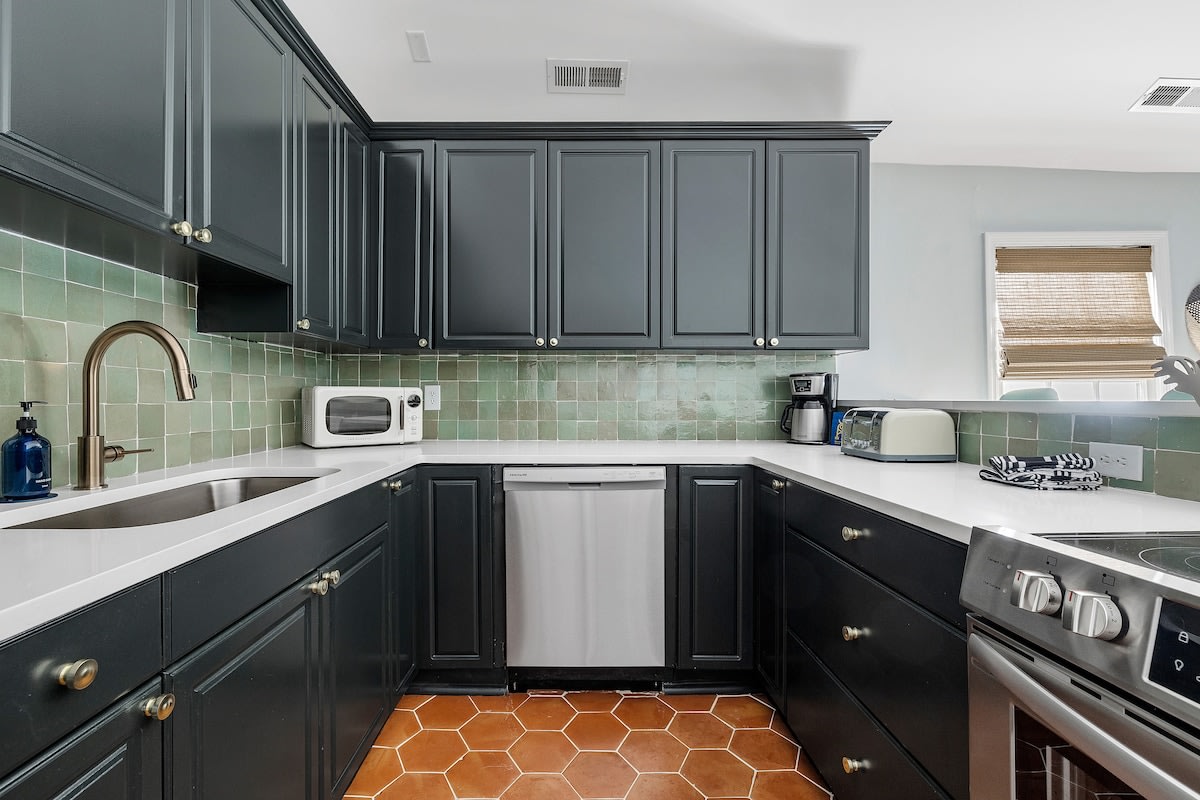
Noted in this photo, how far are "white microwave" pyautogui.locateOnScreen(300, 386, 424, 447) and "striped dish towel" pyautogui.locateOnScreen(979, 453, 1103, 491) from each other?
208 cm

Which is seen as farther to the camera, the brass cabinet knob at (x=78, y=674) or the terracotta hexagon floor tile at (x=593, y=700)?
the terracotta hexagon floor tile at (x=593, y=700)

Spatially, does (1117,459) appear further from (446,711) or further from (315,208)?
(315,208)

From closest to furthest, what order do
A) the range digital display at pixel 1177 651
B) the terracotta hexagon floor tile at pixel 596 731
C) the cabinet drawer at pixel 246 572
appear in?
1. the range digital display at pixel 1177 651
2. the cabinet drawer at pixel 246 572
3. the terracotta hexagon floor tile at pixel 596 731

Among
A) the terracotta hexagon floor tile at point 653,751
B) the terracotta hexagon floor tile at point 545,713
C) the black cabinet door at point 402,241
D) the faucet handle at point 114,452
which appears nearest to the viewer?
the faucet handle at point 114,452


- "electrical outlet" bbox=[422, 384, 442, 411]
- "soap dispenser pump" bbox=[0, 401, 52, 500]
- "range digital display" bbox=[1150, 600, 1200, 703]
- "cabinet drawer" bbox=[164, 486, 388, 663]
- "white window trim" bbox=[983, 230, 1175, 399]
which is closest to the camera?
"range digital display" bbox=[1150, 600, 1200, 703]

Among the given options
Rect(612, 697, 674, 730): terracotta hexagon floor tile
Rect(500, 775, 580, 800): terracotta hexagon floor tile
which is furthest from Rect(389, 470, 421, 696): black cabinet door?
Rect(612, 697, 674, 730): terracotta hexagon floor tile

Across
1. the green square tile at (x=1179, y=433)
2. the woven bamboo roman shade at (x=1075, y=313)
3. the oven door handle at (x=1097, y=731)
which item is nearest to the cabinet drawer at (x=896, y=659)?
the oven door handle at (x=1097, y=731)

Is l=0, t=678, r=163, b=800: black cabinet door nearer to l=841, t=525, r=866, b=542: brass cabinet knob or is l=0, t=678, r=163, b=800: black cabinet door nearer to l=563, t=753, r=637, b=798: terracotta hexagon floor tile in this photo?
l=563, t=753, r=637, b=798: terracotta hexagon floor tile

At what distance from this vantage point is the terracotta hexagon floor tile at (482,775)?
1589 mm

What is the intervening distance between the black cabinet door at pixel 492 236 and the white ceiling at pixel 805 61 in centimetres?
25

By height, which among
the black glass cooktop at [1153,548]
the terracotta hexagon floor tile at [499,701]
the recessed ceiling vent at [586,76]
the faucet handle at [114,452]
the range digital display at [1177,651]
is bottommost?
the terracotta hexagon floor tile at [499,701]

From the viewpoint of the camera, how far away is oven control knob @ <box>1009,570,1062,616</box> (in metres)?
0.76

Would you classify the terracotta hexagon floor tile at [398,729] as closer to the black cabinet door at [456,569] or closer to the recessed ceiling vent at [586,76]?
the black cabinet door at [456,569]

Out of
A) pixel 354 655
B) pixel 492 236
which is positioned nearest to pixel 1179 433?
pixel 354 655
